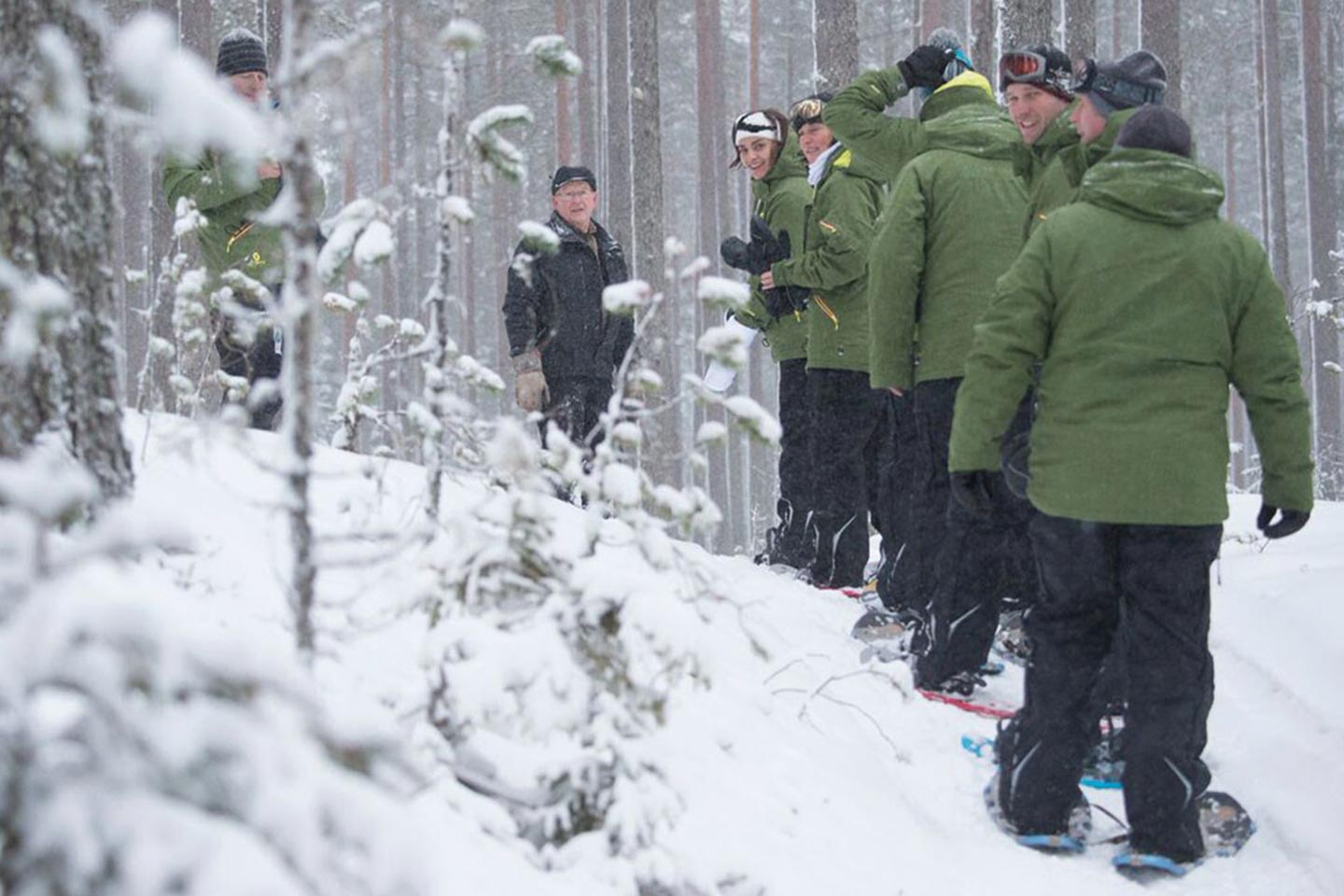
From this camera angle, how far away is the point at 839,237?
6.32m

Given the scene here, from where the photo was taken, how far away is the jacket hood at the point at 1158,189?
3652 mm

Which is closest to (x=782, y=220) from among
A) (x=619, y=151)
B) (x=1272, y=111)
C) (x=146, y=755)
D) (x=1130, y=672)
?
(x=1130, y=672)

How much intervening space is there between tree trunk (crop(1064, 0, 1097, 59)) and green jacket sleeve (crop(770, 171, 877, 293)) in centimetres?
494

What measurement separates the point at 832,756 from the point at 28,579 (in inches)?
112

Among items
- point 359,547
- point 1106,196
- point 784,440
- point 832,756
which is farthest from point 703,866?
point 784,440

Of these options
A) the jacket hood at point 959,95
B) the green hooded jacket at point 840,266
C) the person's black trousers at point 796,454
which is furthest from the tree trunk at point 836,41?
the jacket hood at point 959,95

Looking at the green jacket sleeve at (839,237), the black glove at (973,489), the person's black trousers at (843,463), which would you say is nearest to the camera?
the black glove at (973,489)

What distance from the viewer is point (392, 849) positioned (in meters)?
1.26

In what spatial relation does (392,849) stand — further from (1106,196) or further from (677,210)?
Answer: (677,210)

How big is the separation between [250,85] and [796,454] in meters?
3.36

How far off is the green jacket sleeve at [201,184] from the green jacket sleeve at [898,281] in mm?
2803

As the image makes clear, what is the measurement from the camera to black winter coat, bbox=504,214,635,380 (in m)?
7.38

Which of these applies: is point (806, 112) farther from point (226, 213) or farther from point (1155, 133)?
point (1155, 133)

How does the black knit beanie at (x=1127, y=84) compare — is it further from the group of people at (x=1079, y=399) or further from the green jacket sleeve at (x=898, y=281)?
the green jacket sleeve at (x=898, y=281)
